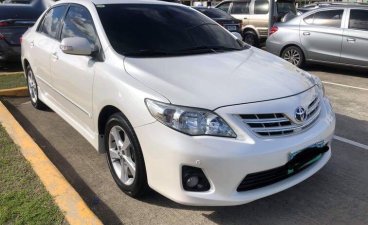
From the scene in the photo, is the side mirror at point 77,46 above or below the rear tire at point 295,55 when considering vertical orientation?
above

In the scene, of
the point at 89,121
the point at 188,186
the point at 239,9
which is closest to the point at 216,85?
the point at 188,186

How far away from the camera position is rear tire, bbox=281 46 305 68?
31.1 ft

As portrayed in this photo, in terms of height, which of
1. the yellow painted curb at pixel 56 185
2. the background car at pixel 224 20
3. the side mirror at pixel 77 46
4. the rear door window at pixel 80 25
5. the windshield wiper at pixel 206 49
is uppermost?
the rear door window at pixel 80 25

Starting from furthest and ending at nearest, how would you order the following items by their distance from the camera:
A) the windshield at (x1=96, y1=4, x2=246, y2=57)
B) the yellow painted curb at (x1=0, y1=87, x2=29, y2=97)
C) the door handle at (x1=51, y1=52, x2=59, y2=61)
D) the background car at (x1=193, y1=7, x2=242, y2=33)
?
the background car at (x1=193, y1=7, x2=242, y2=33), the yellow painted curb at (x1=0, y1=87, x2=29, y2=97), the door handle at (x1=51, y1=52, x2=59, y2=61), the windshield at (x1=96, y1=4, x2=246, y2=57)

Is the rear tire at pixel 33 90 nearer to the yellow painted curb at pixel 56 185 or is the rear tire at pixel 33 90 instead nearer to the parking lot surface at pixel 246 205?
the parking lot surface at pixel 246 205

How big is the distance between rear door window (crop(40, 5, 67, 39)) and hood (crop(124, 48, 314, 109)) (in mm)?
1836

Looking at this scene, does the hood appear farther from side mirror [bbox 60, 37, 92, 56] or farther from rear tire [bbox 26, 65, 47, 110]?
rear tire [bbox 26, 65, 47, 110]

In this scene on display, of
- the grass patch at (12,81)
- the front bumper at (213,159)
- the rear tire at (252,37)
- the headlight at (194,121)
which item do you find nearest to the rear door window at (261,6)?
the rear tire at (252,37)

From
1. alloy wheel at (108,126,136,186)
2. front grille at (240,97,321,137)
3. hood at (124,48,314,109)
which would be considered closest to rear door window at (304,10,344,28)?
hood at (124,48,314,109)

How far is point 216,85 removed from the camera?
314 cm

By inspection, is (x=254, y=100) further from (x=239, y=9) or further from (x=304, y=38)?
(x=239, y=9)

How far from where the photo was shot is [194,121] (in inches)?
113

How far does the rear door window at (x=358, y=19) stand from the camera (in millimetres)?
8555

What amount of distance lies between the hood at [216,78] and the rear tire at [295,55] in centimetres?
584
